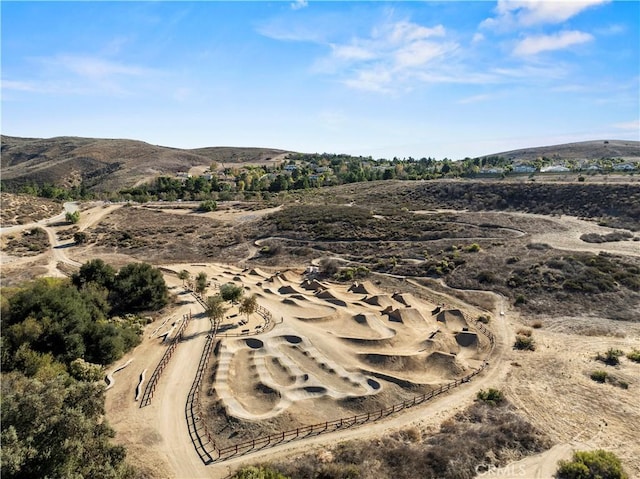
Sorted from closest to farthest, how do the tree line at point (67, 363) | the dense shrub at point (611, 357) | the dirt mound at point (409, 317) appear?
the tree line at point (67, 363)
the dense shrub at point (611, 357)
the dirt mound at point (409, 317)

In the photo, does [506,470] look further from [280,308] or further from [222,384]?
[280,308]

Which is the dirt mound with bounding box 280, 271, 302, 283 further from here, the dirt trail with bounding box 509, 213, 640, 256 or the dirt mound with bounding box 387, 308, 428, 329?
the dirt trail with bounding box 509, 213, 640, 256

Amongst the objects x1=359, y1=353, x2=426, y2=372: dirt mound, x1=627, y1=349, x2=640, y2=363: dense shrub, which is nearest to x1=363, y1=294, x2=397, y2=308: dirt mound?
x1=359, y1=353, x2=426, y2=372: dirt mound

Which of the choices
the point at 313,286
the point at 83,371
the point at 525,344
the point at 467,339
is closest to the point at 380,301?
the point at 313,286

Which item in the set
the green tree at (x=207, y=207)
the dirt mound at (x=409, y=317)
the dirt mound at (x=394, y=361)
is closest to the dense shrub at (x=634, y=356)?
the dirt mound at (x=409, y=317)

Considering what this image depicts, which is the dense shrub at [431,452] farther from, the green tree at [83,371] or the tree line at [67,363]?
the green tree at [83,371]

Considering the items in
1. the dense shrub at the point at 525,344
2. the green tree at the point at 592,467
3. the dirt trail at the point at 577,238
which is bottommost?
the dense shrub at the point at 525,344

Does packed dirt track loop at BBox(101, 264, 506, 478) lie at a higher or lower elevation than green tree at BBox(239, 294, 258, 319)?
lower
